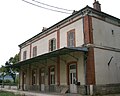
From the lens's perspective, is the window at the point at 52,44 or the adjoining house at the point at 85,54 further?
the window at the point at 52,44

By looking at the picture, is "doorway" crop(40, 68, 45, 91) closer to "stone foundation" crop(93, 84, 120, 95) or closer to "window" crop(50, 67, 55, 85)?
"window" crop(50, 67, 55, 85)

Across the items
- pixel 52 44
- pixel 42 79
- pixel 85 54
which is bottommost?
pixel 42 79

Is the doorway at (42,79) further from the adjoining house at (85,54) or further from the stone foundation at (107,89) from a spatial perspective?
the stone foundation at (107,89)

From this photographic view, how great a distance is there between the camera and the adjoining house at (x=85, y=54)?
15273mm

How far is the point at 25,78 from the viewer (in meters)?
26.6

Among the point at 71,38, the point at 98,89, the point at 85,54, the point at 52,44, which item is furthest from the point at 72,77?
the point at 52,44

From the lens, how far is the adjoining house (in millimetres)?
15273

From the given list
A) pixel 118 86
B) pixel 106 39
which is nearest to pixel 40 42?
pixel 106 39

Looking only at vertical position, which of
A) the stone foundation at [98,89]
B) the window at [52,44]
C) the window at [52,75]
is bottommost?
the stone foundation at [98,89]

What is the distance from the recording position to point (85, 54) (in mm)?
15570

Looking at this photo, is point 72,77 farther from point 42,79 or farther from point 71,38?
point 42,79

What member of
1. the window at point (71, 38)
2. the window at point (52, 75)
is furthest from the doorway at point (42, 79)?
the window at point (71, 38)

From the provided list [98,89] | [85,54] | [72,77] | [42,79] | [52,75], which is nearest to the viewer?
[98,89]

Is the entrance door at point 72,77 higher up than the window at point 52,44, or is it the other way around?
the window at point 52,44
